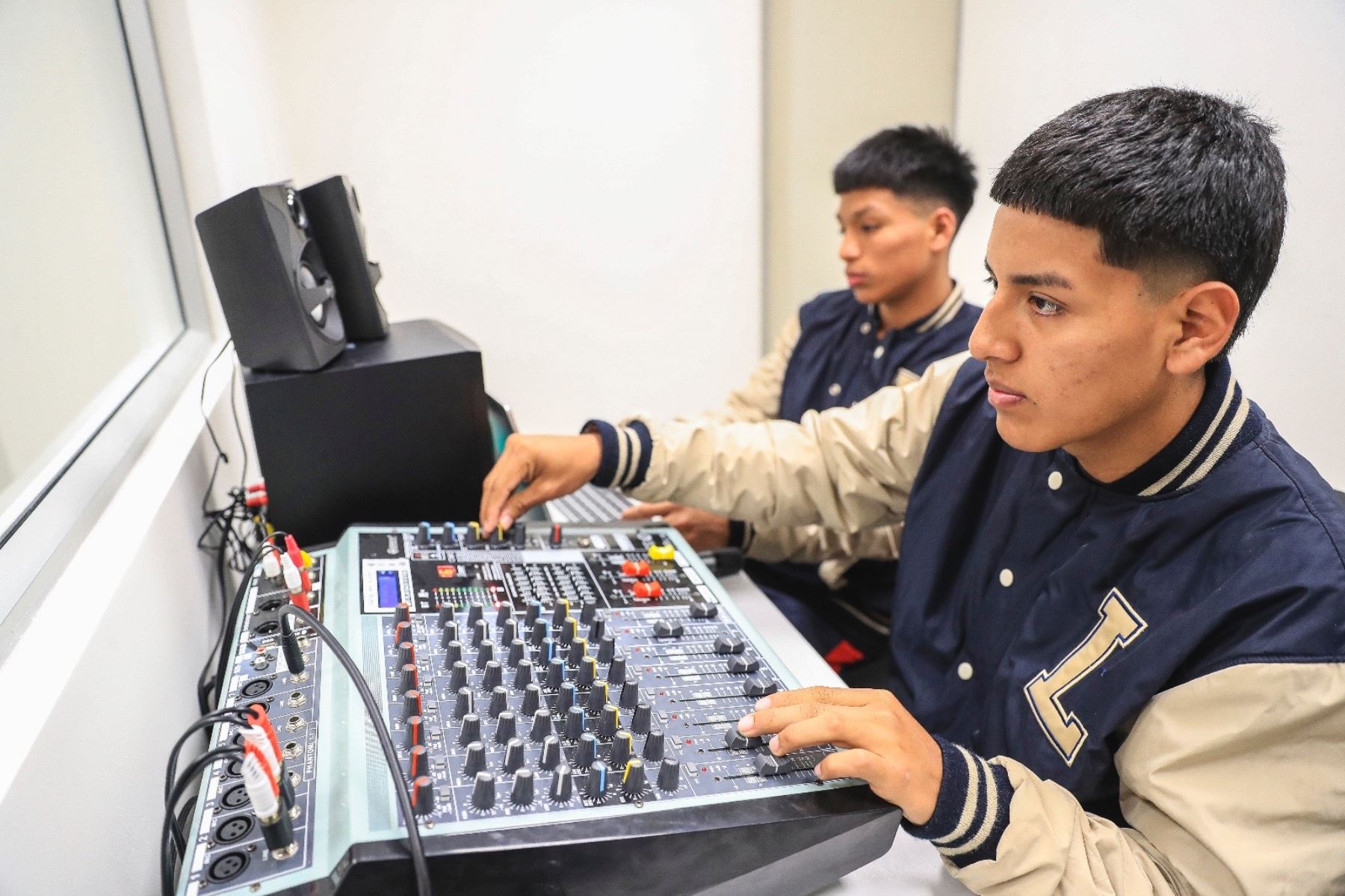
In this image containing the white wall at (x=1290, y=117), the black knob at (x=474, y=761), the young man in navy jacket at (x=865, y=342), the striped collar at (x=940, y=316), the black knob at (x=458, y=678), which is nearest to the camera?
the black knob at (x=474, y=761)

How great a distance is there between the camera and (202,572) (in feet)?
3.80

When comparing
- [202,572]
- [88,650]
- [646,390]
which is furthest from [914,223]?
[88,650]

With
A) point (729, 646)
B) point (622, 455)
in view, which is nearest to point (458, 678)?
point (729, 646)

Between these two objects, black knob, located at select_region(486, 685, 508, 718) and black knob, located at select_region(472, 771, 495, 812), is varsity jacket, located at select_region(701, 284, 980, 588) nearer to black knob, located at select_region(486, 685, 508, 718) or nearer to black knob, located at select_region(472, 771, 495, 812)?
black knob, located at select_region(486, 685, 508, 718)

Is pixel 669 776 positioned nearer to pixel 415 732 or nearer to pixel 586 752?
pixel 586 752

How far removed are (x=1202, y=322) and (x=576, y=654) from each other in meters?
0.68

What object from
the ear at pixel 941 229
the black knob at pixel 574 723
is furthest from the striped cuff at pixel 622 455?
the ear at pixel 941 229

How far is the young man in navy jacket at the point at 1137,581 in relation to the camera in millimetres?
745

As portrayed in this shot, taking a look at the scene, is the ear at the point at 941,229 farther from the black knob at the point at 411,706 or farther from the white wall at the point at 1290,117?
the black knob at the point at 411,706

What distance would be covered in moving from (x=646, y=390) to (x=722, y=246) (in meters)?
0.49

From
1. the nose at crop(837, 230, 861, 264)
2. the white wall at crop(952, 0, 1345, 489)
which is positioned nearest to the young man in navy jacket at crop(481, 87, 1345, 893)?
the white wall at crop(952, 0, 1345, 489)

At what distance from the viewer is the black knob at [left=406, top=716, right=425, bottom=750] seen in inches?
27.7

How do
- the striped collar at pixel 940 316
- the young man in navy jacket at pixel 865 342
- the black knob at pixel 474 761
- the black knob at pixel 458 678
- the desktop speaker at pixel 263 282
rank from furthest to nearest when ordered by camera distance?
the striped collar at pixel 940 316 → the young man in navy jacket at pixel 865 342 → the desktop speaker at pixel 263 282 → the black knob at pixel 458 678 → the black knob at pixel 474 761

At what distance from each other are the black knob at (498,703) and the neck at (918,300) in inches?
56.6
